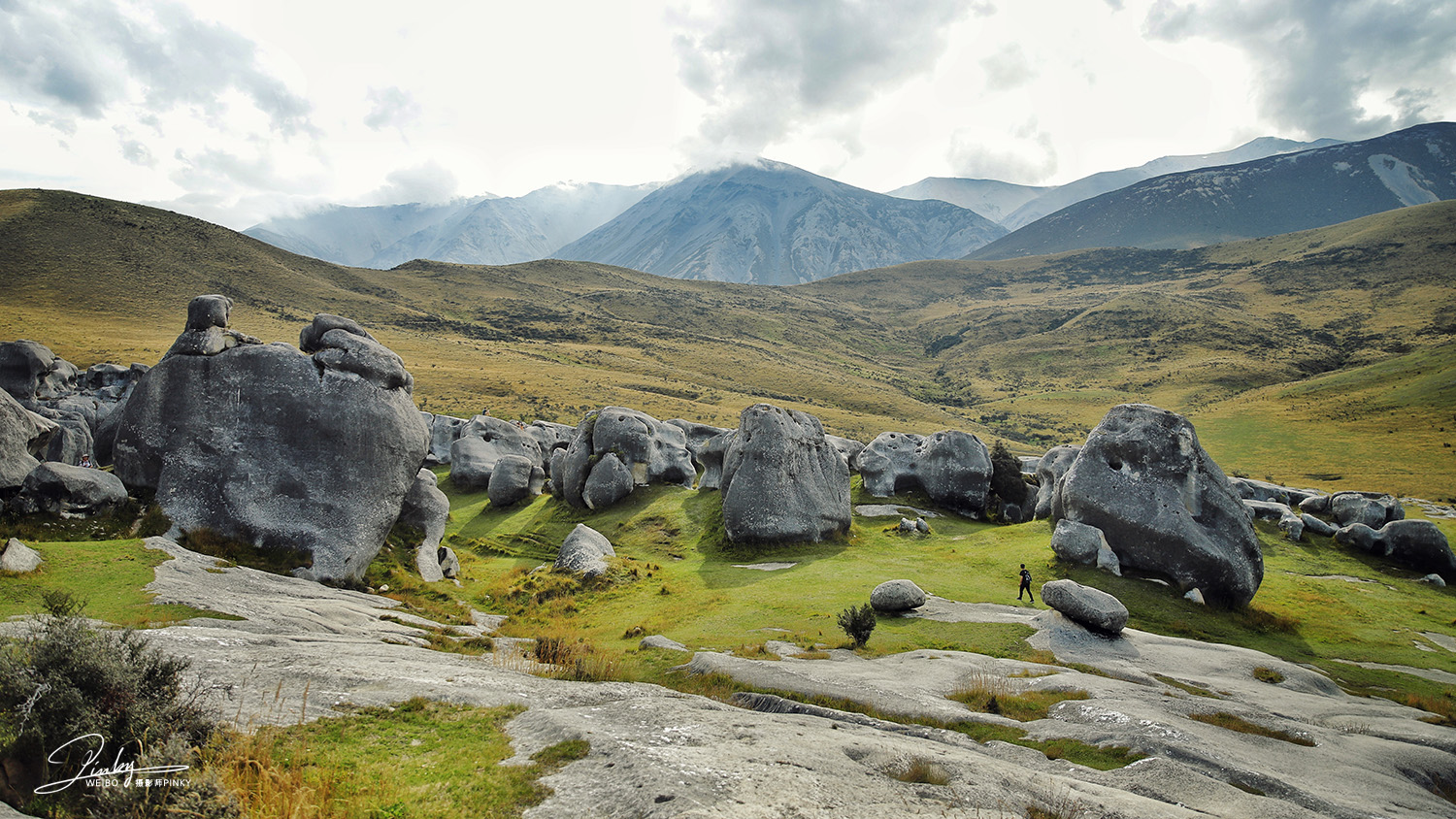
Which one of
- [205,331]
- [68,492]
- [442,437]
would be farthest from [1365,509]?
[442,437]

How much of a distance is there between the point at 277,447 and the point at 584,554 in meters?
13.0

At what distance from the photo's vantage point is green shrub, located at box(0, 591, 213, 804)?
255 inches

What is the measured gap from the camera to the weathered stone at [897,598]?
21.9 meters

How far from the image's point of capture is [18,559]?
559 inches

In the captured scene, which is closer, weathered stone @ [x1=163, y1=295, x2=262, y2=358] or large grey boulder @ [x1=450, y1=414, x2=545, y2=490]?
weathered stone @ [x1=163, y1=295, x2=262, y2=358]

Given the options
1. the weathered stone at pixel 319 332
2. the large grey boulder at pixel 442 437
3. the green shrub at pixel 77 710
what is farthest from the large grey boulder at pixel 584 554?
the large grey boulder at pixel 442 437

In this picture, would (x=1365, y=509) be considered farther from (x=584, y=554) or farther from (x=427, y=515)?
(x=427, y=515)

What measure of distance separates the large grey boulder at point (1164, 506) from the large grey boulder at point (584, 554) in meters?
21.5

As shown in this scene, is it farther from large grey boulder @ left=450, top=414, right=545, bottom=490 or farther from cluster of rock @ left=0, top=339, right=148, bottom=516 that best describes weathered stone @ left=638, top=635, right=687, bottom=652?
large grey boulder @ left=450, top=414, right=545, bottom=490

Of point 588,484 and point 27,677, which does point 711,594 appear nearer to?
point 588,484

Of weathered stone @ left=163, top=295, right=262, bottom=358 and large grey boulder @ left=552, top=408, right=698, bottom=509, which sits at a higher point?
weathered stone @ left=163, top=295, right=262, bottom=358

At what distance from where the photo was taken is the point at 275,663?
1097 centimetres
